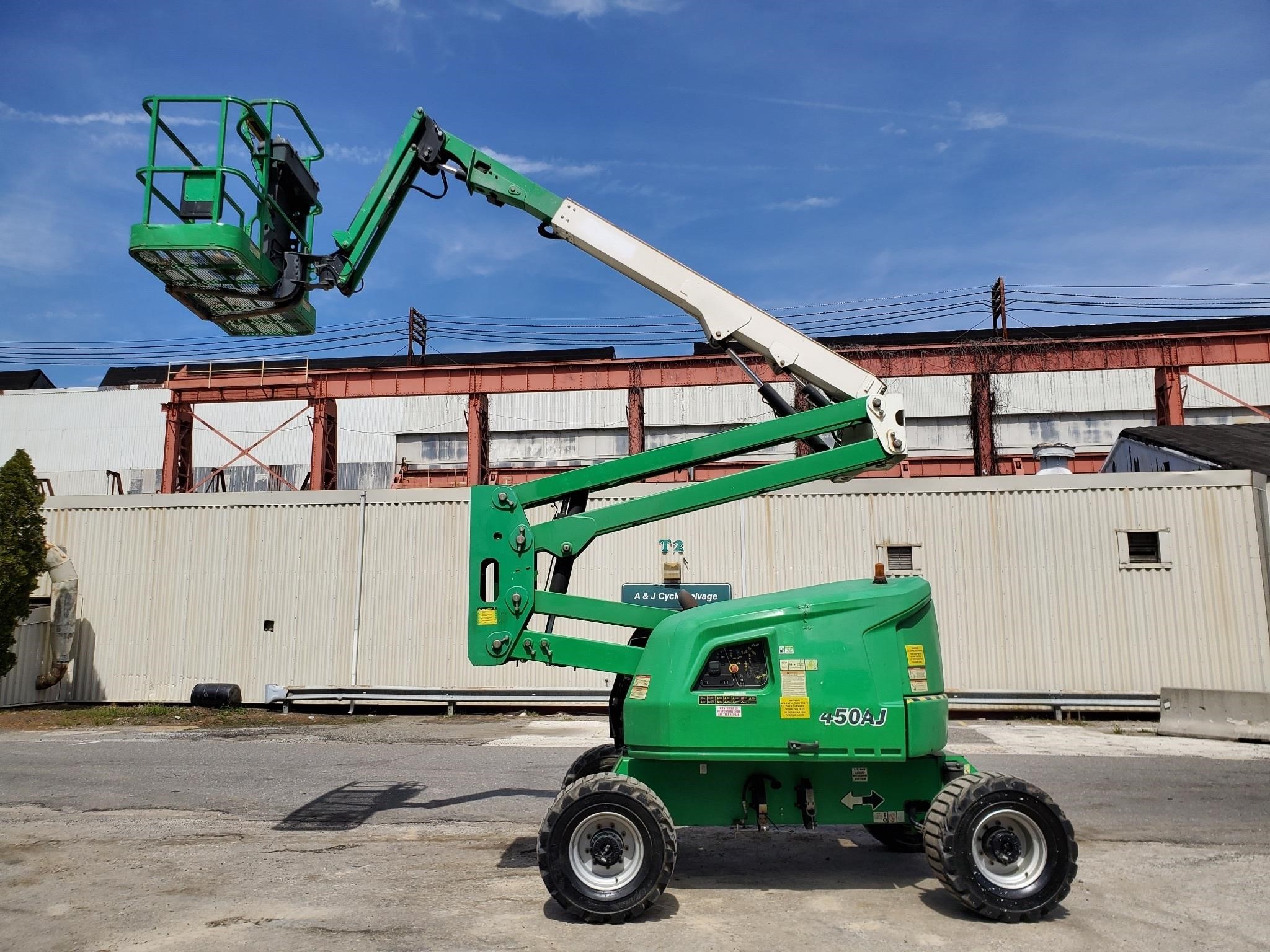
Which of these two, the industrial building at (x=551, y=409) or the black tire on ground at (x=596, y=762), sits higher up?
the industrial building at (x=551, y=409)

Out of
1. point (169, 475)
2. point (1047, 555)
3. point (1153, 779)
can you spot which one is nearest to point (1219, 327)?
point (1047, 555)

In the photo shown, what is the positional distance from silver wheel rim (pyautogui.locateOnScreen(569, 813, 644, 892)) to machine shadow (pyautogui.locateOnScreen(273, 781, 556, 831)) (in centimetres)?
338

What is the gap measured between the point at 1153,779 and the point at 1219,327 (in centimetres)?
4284

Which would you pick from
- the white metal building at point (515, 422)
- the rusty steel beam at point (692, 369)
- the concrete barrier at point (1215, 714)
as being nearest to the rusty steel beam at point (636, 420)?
the rusty steel beam at point (692, 369)

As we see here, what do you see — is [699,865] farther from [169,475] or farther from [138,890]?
[169,475]

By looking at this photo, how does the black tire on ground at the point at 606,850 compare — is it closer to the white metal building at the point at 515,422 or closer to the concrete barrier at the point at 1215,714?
the concrete barrier at the point at 1215,714

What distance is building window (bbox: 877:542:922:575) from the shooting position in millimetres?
16891

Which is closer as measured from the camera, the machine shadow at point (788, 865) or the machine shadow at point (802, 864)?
the machine shadow at point (788, 865)

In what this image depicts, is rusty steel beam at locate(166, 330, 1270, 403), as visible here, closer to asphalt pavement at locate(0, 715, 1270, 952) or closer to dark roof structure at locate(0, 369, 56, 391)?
asphalt pavement at locate(0, 715, 1270, 952)

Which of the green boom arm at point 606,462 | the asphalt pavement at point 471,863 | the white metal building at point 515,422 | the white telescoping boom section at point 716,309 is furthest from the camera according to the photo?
the white metal building at point 515,422

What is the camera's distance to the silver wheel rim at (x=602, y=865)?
18.6 ft

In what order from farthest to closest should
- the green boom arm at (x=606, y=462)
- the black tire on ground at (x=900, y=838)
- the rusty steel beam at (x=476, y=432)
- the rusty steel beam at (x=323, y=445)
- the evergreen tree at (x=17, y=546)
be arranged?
the rusty steel beam at (x=476, y=432) → the rusty steel beam at (x=323, y=445) → the evergreen tree at (x=17, y=546) → the black tire on ground at (x=900, y=838) → the green boom arm at (x=606, y=462)

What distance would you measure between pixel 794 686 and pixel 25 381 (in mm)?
59461

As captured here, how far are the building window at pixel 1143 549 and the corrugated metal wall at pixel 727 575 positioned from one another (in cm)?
9
